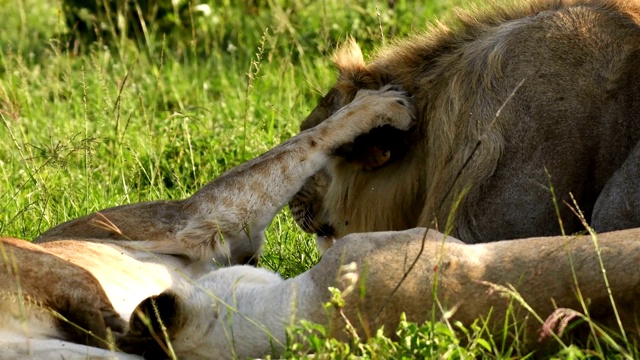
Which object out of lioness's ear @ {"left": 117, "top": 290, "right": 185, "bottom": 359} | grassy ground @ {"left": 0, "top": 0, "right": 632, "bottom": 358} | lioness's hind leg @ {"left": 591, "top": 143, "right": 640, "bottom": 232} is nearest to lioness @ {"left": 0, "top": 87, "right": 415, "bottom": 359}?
grassy ground @ {"left": 0, "top": 0, "right": 632, "bottom": 358}

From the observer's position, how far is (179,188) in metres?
6.18

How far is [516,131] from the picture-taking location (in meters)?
4.12

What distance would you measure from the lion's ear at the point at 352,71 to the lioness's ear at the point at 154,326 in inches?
61.0

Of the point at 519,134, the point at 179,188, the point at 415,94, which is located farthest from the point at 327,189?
the point at 179,188

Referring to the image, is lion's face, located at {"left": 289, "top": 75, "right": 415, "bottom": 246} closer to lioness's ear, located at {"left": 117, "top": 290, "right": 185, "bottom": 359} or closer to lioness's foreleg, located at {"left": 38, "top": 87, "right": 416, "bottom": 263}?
lioness's foreleg, located at {"left": 38, "top": 87, "right": 416, "bottom": 263}

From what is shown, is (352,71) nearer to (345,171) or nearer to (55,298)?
(345,171)

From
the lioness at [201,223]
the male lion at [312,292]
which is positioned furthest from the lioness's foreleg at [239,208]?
the male lion at [312,292]

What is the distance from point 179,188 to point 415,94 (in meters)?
1.88

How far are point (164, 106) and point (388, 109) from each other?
11.6 ft

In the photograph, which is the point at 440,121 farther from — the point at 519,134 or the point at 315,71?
the point at 315,71

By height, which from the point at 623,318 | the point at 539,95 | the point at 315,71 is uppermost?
the point at 539,95

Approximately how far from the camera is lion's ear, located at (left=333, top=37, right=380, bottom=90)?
487cm

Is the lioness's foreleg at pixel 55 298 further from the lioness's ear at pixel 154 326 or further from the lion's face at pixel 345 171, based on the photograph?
the lion's face at pixel 345 171

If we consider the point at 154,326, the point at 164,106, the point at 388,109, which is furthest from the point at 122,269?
the point at 164,106
